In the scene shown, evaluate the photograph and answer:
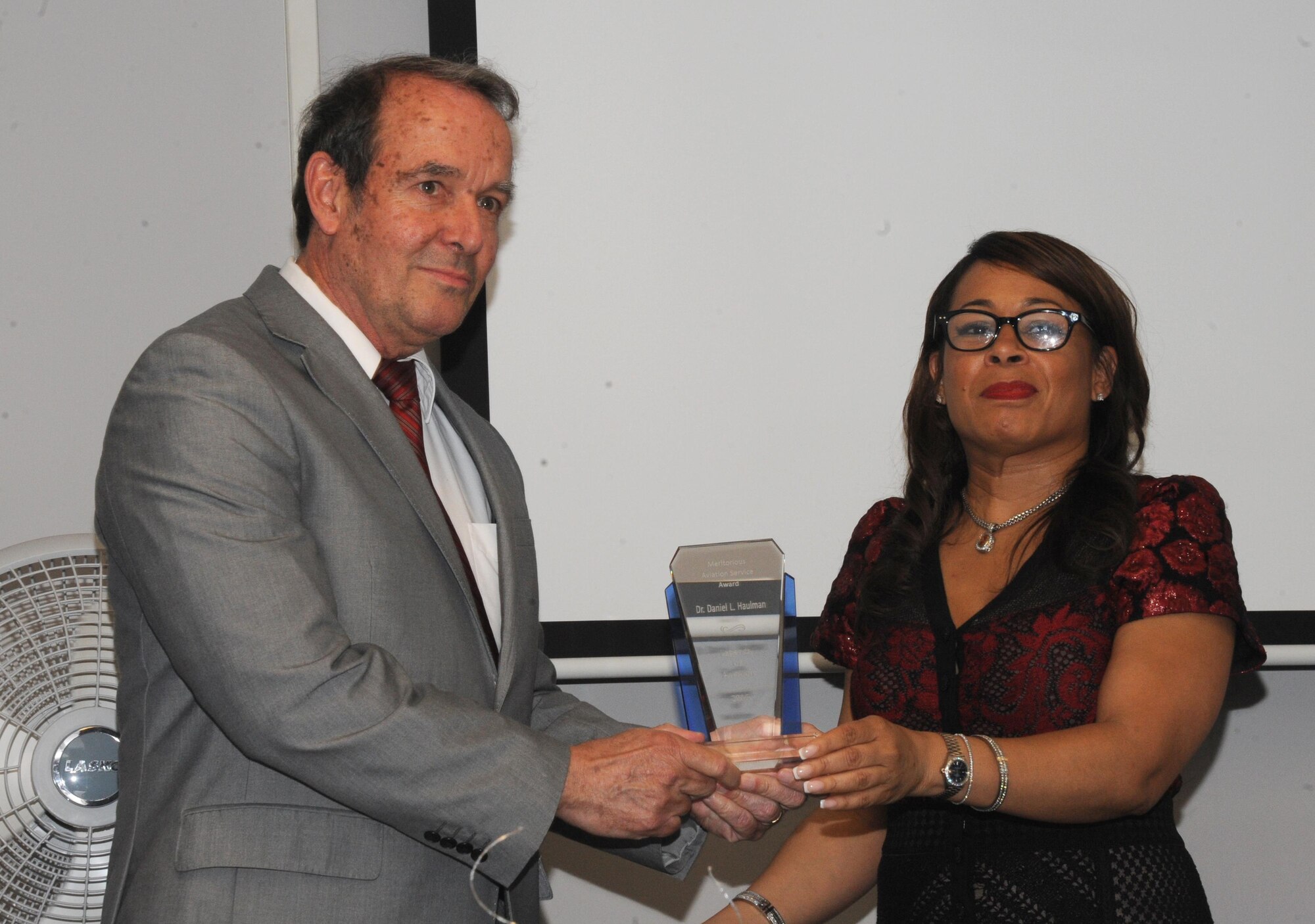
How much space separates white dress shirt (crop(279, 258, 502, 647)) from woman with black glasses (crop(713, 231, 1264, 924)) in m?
0.51

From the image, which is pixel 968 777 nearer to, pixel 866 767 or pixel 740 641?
pixel 866 767

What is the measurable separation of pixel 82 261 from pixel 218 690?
1.68m

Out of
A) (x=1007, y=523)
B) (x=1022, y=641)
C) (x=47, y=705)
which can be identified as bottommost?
(x=47, y=705)

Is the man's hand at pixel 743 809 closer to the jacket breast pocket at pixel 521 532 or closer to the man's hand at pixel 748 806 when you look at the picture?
the man's hand at pixel 748 806

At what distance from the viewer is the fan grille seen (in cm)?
184

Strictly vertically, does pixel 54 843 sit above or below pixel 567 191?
below

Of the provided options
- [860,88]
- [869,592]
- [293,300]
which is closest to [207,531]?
[293,300]

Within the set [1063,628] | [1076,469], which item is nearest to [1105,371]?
[1076,469]

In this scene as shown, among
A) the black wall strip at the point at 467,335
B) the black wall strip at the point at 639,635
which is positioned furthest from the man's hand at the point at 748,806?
the black wall strip at the point at 467,335

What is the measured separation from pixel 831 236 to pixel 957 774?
4.31 ft

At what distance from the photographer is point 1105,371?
198 centimetres

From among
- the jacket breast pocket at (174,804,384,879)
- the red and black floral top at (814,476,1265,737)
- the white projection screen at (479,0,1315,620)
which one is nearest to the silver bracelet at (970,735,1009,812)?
the red and black floral top at (814,476,1265,737)

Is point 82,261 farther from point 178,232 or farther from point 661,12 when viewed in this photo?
point 661,12

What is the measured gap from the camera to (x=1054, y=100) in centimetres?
256
